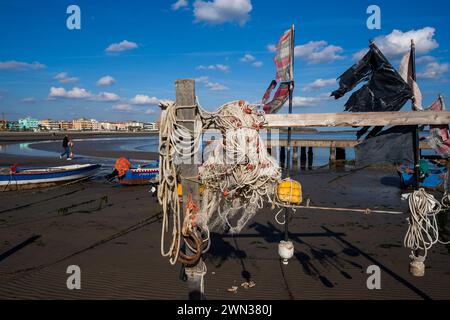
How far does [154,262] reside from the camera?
8383 millimetres

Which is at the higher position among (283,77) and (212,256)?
(283,77)

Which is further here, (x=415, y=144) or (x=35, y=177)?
(x=35, y=177)

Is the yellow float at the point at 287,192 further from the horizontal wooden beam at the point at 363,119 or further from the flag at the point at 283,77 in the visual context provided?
the flag at the point at 283,77

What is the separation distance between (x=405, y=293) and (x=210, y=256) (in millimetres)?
4616

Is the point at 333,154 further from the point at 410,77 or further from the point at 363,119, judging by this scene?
the point at 363,119

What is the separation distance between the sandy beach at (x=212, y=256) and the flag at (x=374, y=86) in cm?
387

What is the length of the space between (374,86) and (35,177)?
19103 mm

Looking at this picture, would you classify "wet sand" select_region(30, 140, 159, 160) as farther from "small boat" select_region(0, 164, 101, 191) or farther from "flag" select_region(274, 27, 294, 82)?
"flag" select_region(274, 27, 294, 82)

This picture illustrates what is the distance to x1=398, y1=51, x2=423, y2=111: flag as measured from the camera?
20.3 ft

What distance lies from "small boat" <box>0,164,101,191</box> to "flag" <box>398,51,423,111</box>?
19452 mm

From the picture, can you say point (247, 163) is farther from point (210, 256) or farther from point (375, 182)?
point (375, 182)

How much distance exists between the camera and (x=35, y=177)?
1911 centimetres

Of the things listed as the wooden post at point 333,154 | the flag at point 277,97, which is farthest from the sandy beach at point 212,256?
the wooden post at point 333,154

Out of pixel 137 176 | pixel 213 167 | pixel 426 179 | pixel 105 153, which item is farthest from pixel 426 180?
pixel 105 153
